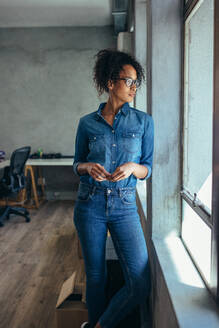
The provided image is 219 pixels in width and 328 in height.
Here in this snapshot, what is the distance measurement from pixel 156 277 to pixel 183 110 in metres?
0.81

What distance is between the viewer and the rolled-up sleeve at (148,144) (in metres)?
1.50

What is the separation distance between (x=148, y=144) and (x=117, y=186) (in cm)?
25

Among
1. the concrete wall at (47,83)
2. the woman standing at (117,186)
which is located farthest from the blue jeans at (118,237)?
the concrete wall at (47,83)

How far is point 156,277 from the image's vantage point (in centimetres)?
149

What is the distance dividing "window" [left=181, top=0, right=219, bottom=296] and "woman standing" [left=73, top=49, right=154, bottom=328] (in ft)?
0.66

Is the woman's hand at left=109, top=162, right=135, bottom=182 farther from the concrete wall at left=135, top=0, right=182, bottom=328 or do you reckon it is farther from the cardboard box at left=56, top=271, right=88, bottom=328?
the cardboard box at left=56, top=271, right=88, bottom=328

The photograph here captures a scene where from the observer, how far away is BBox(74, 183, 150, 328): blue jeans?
4.78 feet

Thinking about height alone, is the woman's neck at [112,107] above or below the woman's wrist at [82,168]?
above

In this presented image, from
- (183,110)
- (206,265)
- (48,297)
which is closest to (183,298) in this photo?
(206,265)

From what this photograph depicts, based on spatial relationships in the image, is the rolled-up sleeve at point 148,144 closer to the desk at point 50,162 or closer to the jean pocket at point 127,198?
the jean pocket at point 127,198

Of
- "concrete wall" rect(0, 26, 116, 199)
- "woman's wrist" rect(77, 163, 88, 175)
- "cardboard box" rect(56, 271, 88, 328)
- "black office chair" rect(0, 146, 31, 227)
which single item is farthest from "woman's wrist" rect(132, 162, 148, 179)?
"concrete wall" rect(0, 26, 116, 199)

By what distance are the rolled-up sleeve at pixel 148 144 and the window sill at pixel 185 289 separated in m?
0.37

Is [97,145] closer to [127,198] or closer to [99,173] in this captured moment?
[99,173]

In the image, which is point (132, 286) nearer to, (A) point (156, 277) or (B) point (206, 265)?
(A) point (156, 277)
